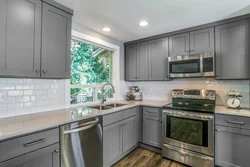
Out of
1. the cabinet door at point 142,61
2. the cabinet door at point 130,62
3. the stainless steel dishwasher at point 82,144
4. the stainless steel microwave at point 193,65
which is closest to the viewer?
the stainless steel dishwasher at point 82,144

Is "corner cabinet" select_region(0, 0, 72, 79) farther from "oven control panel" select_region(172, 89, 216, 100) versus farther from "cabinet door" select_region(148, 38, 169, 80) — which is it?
"oven control panel" select_region(172, 89, 216, 100)

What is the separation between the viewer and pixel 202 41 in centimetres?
253

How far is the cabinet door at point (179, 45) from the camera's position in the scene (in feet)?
8.87

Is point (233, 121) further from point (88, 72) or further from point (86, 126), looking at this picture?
point (88, 72)

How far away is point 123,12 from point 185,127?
2.04 metres

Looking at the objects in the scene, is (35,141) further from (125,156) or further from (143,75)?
(143,75)

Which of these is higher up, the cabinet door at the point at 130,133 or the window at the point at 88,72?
the window at the point at 88,72

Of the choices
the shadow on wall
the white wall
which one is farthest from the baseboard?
the shadow on wall

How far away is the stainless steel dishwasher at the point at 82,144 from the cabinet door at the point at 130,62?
1.72m

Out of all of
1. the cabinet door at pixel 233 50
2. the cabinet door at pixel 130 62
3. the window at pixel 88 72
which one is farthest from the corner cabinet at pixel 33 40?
the cabinet door at pixel 233 50

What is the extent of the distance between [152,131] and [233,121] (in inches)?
51.7

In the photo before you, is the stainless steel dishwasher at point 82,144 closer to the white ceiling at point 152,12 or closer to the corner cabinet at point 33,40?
the corner cabinet at point 33,40

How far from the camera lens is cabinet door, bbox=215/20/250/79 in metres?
2.17

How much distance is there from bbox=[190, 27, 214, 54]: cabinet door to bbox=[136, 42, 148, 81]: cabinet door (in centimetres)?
98
